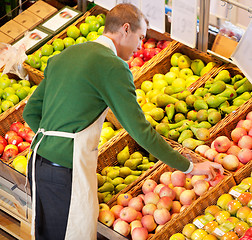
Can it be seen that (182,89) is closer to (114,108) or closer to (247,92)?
(247,92)

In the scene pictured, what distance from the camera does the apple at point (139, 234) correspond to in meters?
2.61

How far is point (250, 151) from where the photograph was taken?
2.92 m

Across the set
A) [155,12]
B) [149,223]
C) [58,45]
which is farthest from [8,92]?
[149,223]

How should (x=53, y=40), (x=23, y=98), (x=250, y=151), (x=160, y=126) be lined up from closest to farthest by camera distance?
(x=250, y=151) → (x=160, y=126) → (x=23, y=98) → (x=53, y=40)

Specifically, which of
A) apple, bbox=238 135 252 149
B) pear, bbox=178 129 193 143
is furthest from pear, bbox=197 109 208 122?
apple, bbox=238 135 252 149

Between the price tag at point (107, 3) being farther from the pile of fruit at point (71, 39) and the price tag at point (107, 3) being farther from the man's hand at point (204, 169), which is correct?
the man's hand at point (204, 169)

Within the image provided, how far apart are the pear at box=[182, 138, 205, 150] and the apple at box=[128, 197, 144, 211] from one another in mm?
503

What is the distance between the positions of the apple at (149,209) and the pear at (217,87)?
→ 3.48ft

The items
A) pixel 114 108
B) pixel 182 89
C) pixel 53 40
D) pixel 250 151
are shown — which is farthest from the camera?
pixel 53 40

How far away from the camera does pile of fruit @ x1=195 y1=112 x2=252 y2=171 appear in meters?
2.91

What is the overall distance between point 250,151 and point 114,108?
1.12 metres

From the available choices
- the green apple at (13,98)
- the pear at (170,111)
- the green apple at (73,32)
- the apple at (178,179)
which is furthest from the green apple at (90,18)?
the apple at (178,179)

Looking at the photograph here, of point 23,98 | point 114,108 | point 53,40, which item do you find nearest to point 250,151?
point 114,108

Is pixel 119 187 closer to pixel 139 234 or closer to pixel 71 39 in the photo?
pixel 139 234
